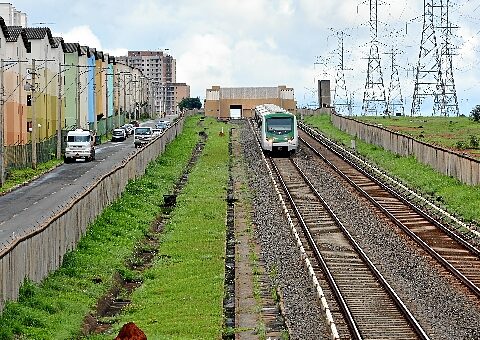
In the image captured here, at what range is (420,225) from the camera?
3528 centimetres

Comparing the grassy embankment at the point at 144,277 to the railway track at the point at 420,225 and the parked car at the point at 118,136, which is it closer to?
the railway track at the point at 420,225

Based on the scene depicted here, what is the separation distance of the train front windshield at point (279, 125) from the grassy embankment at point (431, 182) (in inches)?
193

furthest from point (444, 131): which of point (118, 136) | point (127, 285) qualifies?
point (127, 285)

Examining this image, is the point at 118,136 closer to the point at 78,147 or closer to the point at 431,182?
the point at 78,147

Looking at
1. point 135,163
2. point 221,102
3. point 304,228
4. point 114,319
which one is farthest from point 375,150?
point 221,102

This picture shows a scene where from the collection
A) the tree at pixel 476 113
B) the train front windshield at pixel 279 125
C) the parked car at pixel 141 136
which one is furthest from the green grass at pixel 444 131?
the parked car at pixel 141 136

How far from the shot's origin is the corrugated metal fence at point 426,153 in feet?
145

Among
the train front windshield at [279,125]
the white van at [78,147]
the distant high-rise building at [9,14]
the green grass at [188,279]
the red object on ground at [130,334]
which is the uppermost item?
the distant high-rise building at [9,14]

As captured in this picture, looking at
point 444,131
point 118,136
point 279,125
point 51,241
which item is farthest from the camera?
point 118,136

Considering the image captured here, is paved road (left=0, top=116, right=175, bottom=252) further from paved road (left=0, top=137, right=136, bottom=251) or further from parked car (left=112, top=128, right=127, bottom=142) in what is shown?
parked car (left=112, top=128, right=127, bottom=142)

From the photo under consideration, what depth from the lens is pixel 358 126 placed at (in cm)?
8019

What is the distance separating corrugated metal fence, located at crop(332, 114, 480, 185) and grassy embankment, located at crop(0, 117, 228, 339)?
1015cm

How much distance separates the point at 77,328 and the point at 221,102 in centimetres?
12807

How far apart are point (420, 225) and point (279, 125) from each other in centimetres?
3149
